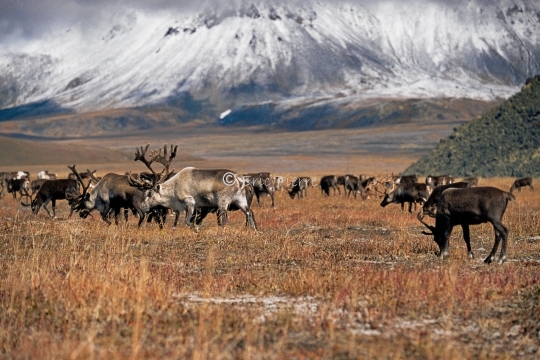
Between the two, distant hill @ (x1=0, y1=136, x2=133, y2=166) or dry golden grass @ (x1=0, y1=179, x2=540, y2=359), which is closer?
dry golden grass @ (x1=0, y1=179, x2=540, y2=359)

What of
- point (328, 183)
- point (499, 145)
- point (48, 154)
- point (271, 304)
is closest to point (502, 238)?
point (271, 304)

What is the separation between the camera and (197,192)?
1934cm

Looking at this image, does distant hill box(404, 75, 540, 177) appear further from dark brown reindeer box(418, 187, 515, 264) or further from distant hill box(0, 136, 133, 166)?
distant hill box(0, 136, 133, 166)

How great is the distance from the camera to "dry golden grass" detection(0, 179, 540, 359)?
8.06 meters

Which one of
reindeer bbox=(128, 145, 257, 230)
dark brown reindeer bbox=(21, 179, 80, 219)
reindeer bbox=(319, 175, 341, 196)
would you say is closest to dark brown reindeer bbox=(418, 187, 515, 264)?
reindeer bbox=(128, 145, 257, 230)

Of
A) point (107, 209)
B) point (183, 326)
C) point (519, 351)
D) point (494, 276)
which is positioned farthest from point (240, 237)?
point (519, 351)

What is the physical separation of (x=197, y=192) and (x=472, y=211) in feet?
23.9

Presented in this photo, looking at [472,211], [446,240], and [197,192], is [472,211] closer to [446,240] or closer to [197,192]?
[446,240]

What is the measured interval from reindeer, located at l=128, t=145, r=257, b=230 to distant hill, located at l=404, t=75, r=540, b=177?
138ft

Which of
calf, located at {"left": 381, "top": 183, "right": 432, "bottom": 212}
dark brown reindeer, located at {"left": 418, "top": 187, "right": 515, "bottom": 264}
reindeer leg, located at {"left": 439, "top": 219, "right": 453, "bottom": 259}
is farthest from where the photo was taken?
calf, located at {"left": 381, "top": 183, "right": 432, "bottom": 212}

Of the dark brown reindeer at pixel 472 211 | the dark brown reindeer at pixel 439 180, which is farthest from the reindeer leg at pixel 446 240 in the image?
the dark brown reindeer at pixel 439 180

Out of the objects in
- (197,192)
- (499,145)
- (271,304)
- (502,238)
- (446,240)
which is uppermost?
(499,145)

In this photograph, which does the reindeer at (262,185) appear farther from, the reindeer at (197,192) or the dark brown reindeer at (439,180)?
the reindeer at (197,192)

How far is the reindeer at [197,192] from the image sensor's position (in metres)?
19.2
